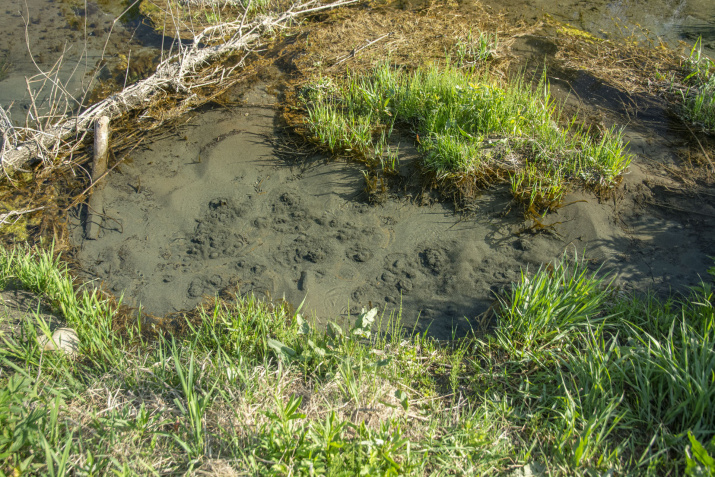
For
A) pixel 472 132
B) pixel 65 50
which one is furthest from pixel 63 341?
pixel 65 50

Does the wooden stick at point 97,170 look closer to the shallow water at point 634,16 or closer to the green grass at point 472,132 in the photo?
the green grass at point 472,132

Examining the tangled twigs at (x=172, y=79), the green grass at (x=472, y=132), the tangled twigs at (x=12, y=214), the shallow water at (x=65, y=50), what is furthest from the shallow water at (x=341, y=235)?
the shallow water at (x=65, y=50)

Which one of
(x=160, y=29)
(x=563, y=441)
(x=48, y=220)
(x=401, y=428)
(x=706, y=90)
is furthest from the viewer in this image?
(x=160, y=29)

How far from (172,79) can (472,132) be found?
3420 millimetres

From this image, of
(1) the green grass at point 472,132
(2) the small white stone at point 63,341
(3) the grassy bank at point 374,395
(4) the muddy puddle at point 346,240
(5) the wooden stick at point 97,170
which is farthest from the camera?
(5) the wooden stick at point 97,170

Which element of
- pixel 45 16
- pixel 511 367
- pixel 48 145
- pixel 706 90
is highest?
pixel 45 16

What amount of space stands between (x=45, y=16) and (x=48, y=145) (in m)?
3.70

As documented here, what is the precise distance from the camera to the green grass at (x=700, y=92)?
174 inches

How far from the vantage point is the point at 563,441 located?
2.21m

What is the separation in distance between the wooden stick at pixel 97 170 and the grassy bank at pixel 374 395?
83 centimetres

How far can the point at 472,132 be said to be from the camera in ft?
14.2

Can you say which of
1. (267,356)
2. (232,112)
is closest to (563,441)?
(267,356)

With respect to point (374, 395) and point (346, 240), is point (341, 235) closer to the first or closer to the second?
point (346, 240)

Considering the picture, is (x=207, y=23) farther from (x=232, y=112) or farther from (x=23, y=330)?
(x=23, y=330)
